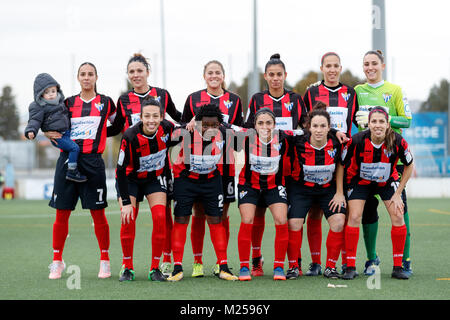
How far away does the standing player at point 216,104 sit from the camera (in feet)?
18.6

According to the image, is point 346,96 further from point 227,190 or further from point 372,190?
point 227,190

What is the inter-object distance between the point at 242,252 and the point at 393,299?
4.69 ft

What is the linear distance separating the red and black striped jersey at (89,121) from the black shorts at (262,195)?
1.32 meters

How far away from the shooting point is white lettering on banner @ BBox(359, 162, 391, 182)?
5.33 meters

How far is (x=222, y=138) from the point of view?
5438 millimetres

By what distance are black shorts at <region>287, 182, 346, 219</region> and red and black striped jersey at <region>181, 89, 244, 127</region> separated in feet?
2.70

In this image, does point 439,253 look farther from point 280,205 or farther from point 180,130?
point 180,130

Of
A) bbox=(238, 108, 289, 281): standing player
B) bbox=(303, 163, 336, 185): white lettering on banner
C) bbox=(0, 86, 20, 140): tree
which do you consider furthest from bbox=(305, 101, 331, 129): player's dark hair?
bbox=(0, 86, 20, 140): tree

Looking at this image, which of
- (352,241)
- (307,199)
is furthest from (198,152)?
(352,241)

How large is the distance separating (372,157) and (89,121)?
245cm

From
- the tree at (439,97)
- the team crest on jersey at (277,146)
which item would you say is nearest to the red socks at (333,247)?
the team crest on jersey at (277,146)

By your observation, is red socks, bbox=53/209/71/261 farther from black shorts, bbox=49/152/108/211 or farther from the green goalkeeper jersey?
the green goalkeeper jersey

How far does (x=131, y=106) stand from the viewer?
5684 millimetres
